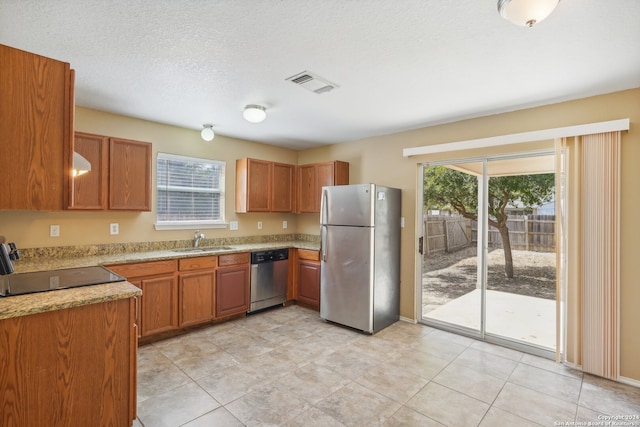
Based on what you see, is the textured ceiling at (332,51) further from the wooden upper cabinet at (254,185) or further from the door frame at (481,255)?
the wooden upper cabinet at (254,185)

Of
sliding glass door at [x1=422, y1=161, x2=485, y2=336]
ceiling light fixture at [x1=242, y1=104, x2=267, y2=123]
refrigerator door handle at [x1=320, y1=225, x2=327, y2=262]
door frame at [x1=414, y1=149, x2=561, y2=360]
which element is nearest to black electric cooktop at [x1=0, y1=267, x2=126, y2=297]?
ceiling light fixture at [x1=242, y1=104, x2=267, y2=123]

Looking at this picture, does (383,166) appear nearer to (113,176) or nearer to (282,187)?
(282,187)

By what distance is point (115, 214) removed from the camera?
11.7ft

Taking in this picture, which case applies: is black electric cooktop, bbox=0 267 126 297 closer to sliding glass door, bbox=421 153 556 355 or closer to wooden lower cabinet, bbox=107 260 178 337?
wooden lower cabinet, bbox=107 260 178 337

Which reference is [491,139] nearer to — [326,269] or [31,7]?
[326,269]

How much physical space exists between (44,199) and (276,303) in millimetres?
3212

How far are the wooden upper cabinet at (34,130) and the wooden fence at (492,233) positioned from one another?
3.64 m

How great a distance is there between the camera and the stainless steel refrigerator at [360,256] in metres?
3.65

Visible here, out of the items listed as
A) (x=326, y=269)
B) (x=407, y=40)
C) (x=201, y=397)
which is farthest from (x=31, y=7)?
(x=326, y=269)

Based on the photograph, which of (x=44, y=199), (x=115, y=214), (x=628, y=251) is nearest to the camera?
(x=44, y=199)

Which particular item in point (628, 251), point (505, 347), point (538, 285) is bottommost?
point (505, 347)

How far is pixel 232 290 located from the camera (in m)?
3.96

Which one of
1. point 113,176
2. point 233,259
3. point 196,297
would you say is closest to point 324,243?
point 233,259

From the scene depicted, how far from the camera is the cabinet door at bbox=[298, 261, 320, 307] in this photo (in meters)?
4.39
